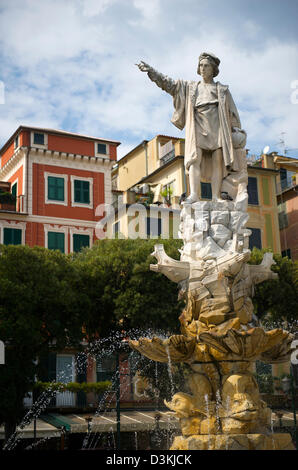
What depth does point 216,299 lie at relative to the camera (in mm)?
10836

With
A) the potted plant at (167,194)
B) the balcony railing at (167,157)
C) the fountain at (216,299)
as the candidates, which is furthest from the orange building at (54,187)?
the fountain at (216,299)

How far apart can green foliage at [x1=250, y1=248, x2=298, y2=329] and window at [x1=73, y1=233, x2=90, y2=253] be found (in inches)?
547

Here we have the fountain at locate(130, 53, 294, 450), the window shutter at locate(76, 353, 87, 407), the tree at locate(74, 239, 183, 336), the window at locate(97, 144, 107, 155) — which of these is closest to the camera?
the fountain at locate(130, 53, 294, 450)

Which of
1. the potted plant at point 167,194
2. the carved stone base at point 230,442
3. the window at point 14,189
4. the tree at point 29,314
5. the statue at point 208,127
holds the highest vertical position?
the window at point 14,189

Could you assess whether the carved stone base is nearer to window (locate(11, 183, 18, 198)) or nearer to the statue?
the statue

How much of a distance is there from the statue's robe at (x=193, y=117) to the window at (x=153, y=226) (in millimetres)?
28650

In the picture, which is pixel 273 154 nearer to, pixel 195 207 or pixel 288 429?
pixel 288 429

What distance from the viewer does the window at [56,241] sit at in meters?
41.3

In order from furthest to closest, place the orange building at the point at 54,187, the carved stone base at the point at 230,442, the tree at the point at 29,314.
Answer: the orange building at the point at 54,187
the tree at the point at 29,314
the carved stone base at the point at 230,442

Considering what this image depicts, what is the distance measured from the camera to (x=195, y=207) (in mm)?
11945

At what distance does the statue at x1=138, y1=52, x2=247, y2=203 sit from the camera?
1251 cm

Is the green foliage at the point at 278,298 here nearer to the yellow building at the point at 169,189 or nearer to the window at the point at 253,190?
the yellow building at the point at 169,189

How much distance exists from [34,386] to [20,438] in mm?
2187

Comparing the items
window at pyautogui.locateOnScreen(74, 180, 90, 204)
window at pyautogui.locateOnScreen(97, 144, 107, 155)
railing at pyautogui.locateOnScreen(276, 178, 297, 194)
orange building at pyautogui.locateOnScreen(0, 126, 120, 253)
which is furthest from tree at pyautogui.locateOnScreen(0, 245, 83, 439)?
railing at pyautogui.locateOnScreen(276, 178, 297, 194)
